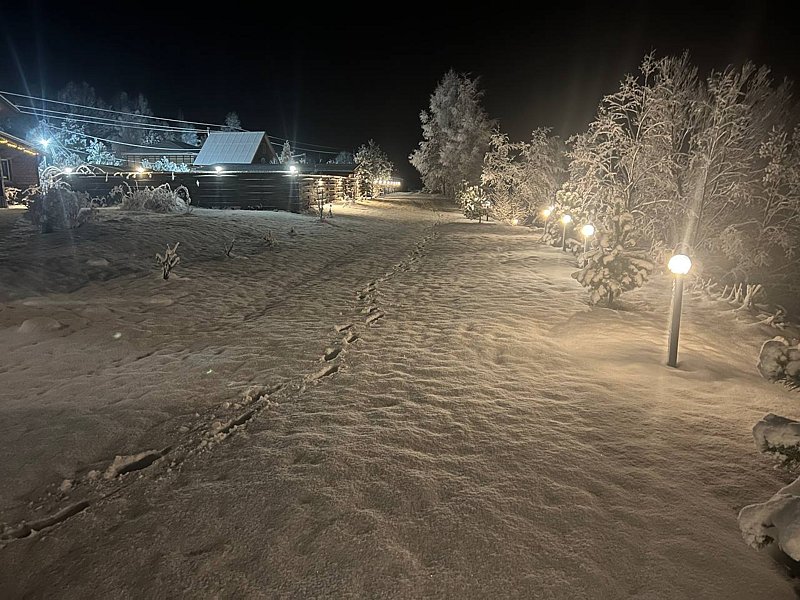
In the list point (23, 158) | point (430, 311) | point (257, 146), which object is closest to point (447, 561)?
point (430, 311)

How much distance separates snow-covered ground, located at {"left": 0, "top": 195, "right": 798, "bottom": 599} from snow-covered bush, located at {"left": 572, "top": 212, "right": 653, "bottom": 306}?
1.23 ft

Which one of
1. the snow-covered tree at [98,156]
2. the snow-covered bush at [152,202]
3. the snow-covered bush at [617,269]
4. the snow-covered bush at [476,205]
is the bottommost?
the snow-covered bush at [617,269]

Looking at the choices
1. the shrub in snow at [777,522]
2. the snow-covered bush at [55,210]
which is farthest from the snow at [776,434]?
the snow-covered bush at [55,210]

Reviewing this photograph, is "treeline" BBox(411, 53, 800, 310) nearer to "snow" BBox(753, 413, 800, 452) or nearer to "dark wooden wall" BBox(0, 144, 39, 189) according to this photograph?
"snow" BBox(753, 413, 800, 452)

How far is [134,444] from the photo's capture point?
382 cm

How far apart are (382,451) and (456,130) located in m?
47.4

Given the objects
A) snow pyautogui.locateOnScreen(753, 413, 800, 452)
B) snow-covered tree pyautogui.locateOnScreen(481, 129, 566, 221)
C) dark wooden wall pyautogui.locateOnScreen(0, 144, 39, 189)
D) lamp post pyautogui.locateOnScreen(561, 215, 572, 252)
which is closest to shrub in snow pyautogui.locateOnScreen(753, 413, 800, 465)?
snow pyautogui.locateOnScreen(753, 413, 800, 452)

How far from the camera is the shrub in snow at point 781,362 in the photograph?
16.1 feet

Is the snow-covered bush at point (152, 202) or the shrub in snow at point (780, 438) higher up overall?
the snow-covered bush at point (152, 202)

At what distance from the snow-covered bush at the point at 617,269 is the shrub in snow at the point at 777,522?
18.7 ft

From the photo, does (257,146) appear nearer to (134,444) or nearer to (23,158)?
(23,158)

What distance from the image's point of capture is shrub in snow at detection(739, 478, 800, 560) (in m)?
2.24

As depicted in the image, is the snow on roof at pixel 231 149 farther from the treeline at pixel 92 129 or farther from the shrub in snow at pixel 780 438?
the shrub in snow at pixel 780 438

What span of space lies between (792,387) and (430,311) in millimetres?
4671
